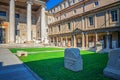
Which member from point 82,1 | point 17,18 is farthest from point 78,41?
point 17,18

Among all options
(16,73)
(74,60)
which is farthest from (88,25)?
(16,73)

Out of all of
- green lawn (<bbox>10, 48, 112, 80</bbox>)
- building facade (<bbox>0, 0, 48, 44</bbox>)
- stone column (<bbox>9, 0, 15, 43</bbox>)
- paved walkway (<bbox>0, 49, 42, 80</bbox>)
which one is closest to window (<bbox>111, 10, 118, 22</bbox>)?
green lawn (<bbox>10, 48, 112, 80</bbox>)

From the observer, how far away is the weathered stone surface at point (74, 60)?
616 cm

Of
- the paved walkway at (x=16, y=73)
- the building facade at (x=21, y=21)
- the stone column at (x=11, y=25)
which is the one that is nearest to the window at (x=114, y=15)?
the building facade at (x=21, y=21)

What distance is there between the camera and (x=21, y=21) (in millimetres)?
30359

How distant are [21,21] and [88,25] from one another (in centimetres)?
1710

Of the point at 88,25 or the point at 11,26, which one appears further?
the point at 88,25

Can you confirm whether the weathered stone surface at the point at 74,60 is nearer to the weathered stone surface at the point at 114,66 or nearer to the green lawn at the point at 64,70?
the green lawn at the point at 64,70

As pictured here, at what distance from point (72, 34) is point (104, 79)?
24910mm

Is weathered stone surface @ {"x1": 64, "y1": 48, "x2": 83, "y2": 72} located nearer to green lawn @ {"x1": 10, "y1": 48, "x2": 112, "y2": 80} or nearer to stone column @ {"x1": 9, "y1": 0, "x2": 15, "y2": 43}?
green lawn @ {"x1": 10, "y1": 48, "x2": 112, "y2": 80}

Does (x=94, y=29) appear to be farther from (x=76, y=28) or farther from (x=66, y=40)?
(x=66, y=40)

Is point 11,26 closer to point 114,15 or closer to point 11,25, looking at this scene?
point 11,25

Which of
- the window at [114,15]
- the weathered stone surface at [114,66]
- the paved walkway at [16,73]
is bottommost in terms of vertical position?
the paved walkway at [16,73]

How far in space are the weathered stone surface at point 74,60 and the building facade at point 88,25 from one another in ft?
53.7
